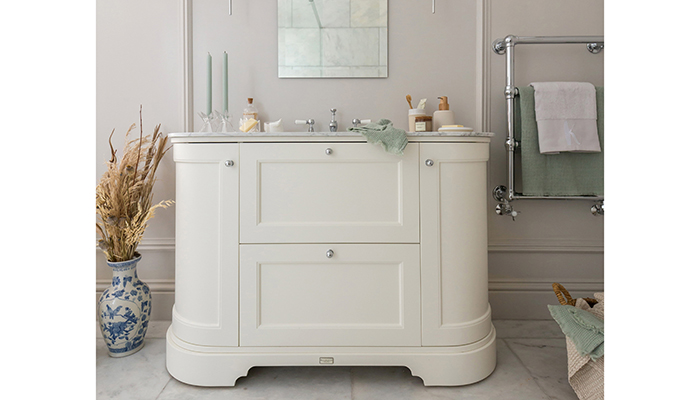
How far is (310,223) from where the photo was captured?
1347 mm

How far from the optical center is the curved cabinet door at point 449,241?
1.34 m

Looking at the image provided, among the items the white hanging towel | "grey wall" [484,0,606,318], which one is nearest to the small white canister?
"grey wall" [484,0,606,318]

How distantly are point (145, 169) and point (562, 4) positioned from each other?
1905mm

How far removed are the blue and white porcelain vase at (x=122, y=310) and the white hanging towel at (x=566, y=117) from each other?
1659 mm

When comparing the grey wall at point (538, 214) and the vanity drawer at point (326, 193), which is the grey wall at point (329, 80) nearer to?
the grey wall at point (538, 214)

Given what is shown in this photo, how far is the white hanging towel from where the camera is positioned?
1.66 m

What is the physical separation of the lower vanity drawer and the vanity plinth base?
0.08ft

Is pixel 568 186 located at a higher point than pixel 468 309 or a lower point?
higher

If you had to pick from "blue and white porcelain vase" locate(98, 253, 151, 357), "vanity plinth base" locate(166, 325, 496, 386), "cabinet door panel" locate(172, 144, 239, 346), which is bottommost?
"vanity plinth base" locate(166, 325, 496, 386)

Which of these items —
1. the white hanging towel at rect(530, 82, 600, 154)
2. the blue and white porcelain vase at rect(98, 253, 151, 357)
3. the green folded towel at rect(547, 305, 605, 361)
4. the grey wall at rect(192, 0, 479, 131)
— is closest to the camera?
the green folded towel at rect(547, 305, 605, 361)

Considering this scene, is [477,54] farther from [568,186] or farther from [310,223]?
[310,223]

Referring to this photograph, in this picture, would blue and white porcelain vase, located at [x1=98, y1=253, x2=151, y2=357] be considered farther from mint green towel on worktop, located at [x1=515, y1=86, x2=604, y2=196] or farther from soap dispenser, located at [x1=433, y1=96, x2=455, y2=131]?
mint green towel on worktop, located at [x1=515, y1=86, x2=604, y2=196]

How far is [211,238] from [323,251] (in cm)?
36
